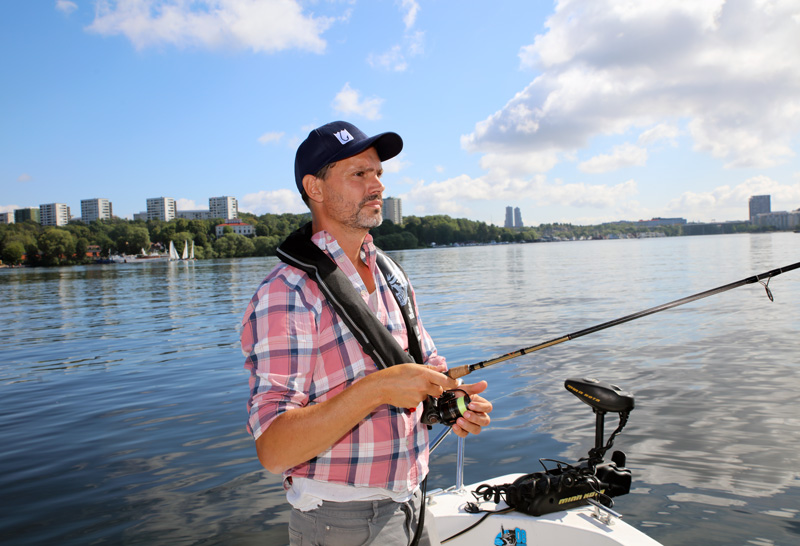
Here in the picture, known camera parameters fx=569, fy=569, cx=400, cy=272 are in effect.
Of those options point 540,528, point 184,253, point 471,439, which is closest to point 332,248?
point 540,528

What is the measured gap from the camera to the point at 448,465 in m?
7.18

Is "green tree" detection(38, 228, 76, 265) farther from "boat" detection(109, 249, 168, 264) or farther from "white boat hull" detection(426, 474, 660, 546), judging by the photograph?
"white boat hull" detection(426, 474, 660, 546)

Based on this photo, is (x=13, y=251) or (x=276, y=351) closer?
(x=276, y=351)

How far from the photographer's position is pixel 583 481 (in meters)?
3.41

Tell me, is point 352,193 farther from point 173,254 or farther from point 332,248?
point 173,254

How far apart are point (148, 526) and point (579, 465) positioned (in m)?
4.72

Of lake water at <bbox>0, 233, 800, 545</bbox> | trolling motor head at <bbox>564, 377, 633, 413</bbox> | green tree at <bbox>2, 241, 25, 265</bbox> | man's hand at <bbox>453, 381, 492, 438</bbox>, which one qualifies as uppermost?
green tree at <bbox>2, 241, 25, 265</bbox>

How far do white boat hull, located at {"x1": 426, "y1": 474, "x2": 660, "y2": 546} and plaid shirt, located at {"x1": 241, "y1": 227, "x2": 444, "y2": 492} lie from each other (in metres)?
1.35

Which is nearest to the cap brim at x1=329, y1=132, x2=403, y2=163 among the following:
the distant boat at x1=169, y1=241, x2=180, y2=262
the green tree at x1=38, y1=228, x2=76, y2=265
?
the distant boat at x1=169, y1=241, x2=180, y2=262

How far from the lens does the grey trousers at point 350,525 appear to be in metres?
1.96

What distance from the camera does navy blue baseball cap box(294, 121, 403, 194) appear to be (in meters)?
2.21

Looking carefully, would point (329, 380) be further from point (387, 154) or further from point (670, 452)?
point (670, 452)

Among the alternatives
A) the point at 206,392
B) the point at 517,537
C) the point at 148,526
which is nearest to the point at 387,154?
the point at 517,537

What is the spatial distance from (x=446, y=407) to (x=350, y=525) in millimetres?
538
